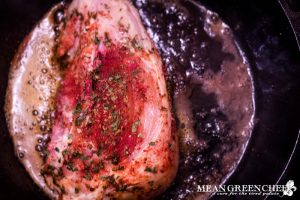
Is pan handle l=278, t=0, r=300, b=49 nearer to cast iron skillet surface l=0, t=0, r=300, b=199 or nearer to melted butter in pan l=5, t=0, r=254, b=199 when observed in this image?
cast iron skillet surface l=0, t=0, r=300, b=199

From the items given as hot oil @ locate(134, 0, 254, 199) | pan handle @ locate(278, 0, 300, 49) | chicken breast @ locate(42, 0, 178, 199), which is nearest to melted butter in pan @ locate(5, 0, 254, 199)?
hot oil @ locate(134, 0, 254, 199)

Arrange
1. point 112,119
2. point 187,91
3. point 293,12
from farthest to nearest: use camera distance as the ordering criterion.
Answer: point 187,91 < point 293,12 < point 112,119

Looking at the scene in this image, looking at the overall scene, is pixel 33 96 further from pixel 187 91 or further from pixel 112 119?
pixel 187 91

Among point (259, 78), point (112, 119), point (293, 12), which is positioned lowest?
point (259, 78)

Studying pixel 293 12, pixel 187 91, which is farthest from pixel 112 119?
pixel 293 12

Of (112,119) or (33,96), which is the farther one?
(33,96)

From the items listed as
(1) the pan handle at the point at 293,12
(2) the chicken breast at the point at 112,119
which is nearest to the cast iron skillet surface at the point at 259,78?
(1) the pan handle at the point at 293,12

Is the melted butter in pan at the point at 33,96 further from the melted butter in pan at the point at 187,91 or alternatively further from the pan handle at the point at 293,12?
Result: the pan handle at the point at 293,12
